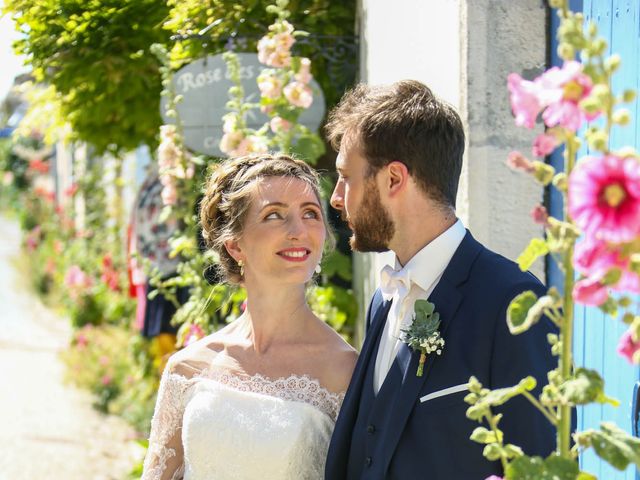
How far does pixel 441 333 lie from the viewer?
216 cm

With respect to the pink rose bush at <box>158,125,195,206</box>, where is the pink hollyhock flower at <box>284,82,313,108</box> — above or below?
above

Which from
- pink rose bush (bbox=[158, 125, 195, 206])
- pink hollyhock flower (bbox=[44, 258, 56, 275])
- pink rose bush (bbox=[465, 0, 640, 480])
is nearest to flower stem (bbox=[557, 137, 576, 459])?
pink rose bush (bbox=[465, 0, 640, 480])

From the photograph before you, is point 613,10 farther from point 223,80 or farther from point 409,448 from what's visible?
point 223,80

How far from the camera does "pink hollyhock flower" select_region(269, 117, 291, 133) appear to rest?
4.25 metres

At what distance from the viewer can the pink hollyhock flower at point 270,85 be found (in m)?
4.23

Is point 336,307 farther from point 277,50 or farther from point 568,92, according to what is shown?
point 568,92

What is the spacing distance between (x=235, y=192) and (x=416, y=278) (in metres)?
0.86

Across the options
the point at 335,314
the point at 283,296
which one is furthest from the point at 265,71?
the point at 283,296

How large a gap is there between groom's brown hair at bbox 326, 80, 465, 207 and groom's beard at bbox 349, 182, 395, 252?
0.20 ft

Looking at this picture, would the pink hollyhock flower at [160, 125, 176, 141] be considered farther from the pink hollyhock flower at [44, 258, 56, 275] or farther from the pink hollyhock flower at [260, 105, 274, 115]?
the pink hollyhock flower at [44, 258, 56, 275]

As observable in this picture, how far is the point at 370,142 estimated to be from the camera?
2.27 metres

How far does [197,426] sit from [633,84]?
60.0 inches

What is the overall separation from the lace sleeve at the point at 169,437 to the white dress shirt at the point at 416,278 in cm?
80

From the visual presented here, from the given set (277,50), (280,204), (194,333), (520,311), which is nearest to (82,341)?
(194,333)
